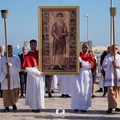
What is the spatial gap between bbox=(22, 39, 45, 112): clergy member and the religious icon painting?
44 cm

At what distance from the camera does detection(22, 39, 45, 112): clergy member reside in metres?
11.9

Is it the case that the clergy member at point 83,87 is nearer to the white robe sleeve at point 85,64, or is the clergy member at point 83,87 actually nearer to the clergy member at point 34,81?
the white robe sleeve at point 85,64

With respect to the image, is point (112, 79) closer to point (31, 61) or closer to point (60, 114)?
point (60, 114)

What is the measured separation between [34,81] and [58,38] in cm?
146

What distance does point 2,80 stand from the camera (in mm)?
12305

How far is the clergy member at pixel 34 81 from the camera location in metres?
11.9

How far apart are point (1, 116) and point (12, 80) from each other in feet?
4.09

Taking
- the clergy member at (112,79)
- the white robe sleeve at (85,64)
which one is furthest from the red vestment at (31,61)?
the clergy member at (112,79)

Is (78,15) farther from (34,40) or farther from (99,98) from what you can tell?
(99,98)

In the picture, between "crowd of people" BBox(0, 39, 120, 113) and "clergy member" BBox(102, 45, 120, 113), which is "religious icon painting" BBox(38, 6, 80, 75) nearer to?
"crowd of people" BBox(0, 39, 120, 113)

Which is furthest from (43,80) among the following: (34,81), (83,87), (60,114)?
(83,87)

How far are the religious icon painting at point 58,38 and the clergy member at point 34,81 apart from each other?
0.44 metres

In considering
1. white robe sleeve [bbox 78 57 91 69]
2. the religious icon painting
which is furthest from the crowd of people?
the religious icon painting

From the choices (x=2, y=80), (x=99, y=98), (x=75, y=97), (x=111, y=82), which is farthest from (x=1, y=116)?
(x=99, y=98)
